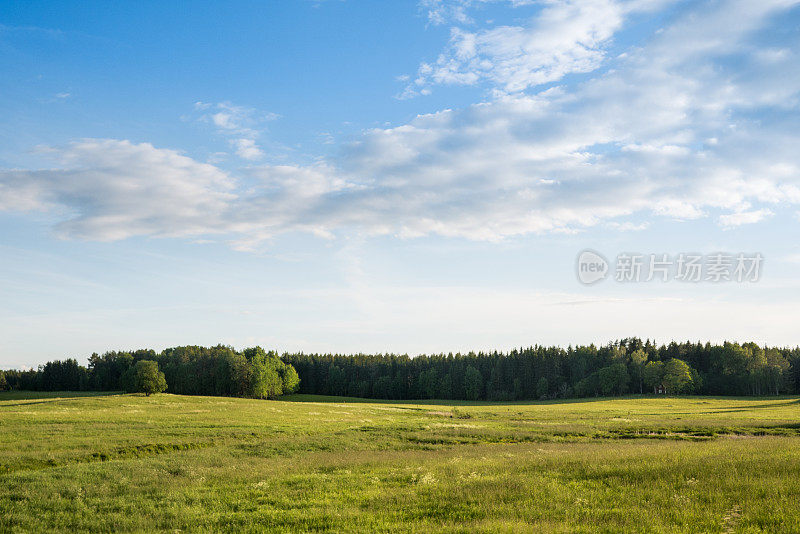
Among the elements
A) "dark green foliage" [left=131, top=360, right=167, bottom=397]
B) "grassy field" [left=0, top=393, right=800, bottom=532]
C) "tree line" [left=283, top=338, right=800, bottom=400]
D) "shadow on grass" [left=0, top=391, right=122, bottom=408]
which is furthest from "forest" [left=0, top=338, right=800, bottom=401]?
"grassy field" [left=0, top=393, right=800, bottom=532]

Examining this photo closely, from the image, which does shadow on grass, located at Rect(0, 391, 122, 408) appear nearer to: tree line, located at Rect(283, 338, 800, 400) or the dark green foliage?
the dark green foliage

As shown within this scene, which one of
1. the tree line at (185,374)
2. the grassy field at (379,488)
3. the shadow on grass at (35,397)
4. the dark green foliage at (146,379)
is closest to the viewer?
the grassy field at (379,488)

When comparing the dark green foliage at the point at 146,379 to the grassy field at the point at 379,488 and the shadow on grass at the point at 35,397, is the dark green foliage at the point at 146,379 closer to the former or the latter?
the shadow on grass at the point at 35,397

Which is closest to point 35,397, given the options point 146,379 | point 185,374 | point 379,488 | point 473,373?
point 146,379

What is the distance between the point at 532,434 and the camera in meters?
41.5

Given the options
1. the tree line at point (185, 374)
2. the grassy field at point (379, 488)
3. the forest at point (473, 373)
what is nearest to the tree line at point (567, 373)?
the forest at point (473, 373)

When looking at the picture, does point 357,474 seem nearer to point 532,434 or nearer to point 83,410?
point 532,434

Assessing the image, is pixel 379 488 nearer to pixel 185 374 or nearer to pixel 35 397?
pixel 35 397

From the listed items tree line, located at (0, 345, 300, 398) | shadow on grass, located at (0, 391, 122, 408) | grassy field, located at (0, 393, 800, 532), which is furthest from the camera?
tree line, located at (0, 345, 300, 398)

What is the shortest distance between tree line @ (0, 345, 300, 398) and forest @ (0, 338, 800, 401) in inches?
13.3

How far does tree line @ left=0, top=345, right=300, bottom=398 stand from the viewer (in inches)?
4899

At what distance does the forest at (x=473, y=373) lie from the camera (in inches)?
4980

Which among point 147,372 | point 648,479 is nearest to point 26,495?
point 648,479

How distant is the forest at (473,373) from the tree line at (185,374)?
1.11ft
